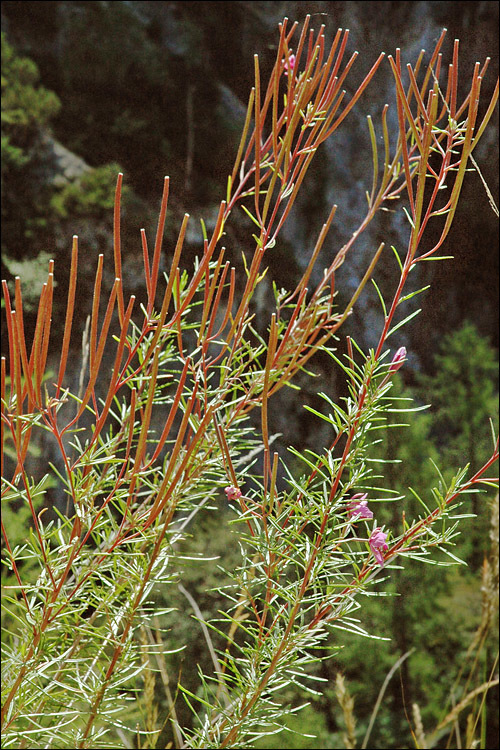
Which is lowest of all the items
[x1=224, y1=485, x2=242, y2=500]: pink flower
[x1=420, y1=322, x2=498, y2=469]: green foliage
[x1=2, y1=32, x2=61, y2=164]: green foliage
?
[x1=420, y1=322, x2=498, y2=469]: green foliage

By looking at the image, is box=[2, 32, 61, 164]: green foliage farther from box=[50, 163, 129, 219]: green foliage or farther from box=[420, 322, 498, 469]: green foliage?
box=[420, 322, 498, 469]: green foliage

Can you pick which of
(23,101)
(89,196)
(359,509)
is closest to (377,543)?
(359,509)

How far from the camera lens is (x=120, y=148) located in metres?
0.83

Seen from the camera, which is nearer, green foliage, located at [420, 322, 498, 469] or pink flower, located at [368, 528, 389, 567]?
pink flower, located at [368, 528, 389, 567]

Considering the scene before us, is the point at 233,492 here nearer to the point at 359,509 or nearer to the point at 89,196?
the point at 359,509

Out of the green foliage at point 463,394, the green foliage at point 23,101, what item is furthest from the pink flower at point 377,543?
the green foliage at point 23,101

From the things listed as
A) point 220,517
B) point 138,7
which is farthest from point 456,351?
point 138,7

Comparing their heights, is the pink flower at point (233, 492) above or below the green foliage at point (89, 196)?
below

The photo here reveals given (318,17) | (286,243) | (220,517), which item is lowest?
(220,517)

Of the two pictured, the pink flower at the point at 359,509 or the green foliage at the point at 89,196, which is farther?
Answer: the green foliage at the point at 89,196

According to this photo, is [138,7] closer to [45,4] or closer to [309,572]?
[45,4]

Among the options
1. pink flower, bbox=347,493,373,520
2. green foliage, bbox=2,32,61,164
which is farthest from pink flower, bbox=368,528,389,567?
green foliage, bbox=2,32,61,164

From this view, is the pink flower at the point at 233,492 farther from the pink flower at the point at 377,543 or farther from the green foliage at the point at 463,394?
the green foliage at the point at 463,394

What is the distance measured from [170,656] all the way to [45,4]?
838 millimetres
